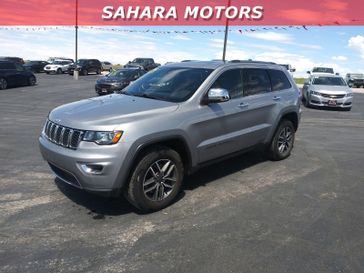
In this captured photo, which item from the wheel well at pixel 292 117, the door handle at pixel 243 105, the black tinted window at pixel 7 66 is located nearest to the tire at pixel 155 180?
the door handle at pixel 243 105

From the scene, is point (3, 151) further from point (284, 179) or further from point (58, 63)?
point (58, 63)

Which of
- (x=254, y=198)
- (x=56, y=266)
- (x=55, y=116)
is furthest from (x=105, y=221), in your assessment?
(x=254, y=198)

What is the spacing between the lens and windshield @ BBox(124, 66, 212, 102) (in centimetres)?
547

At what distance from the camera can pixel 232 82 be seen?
19.9 ft

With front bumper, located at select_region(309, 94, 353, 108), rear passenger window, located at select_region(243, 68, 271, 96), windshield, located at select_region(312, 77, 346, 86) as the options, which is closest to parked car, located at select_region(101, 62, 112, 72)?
windshield, located at select_region(312, 77, 346, 86)

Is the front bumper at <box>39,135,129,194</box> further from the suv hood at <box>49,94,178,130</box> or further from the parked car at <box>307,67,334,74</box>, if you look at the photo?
the parked car at <box>307,67,334,74</box>

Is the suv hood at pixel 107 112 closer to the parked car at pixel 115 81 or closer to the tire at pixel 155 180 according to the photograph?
the tire at pixel 155 180

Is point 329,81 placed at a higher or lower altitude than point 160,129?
lower

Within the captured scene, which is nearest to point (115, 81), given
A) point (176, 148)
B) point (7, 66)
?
point (7, 66)

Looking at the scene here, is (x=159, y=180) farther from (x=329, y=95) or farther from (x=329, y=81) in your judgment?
(x=329, y=81)

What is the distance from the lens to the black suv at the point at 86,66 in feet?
143

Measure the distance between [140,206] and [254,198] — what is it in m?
1.64

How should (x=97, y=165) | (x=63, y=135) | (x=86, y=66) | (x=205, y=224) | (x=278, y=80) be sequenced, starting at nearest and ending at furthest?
(x=97, y=165)
(x=205, y=224)
(x=63, y=135)
(x=278, y=80)
(x=86, y=66)

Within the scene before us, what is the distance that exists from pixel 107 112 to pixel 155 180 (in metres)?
1.01
